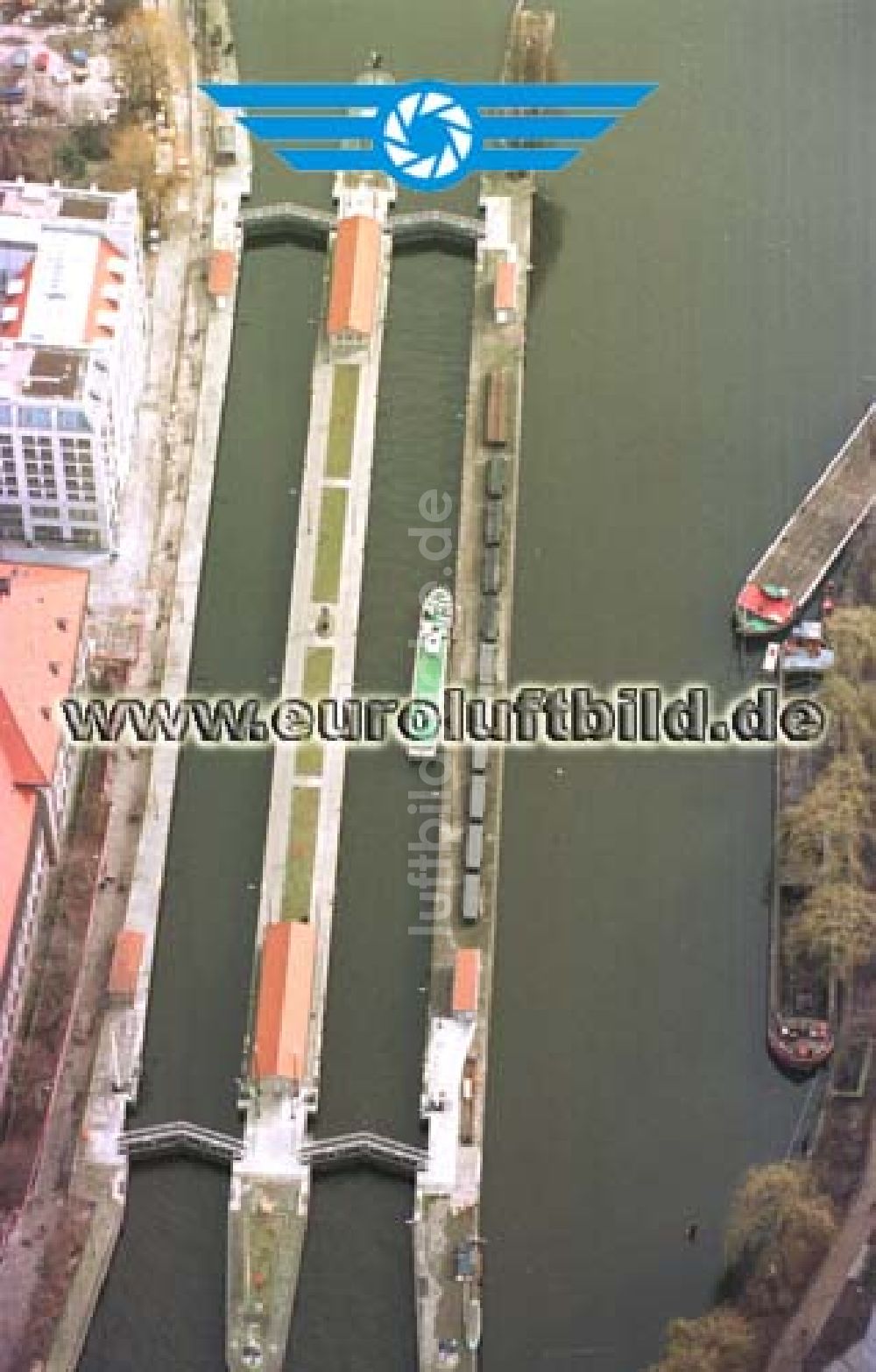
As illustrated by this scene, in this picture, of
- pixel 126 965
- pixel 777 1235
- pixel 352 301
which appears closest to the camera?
pixel 777 1235

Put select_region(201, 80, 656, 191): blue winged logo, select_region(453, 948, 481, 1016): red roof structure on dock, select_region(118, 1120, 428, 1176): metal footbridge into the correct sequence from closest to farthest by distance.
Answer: select_region(118, 1120, 428, 1176): metal footbridge, select_region(453, 948, 481, 1016): red roof structure on dock, select_region(201, 80, 656, 191): blue winged logo

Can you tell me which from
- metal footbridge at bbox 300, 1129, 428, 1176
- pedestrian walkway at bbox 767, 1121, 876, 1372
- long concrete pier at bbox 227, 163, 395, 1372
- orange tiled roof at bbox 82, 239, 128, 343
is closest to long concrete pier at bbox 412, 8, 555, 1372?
metal footbridge at bbox 300, 1129, 428, 1176

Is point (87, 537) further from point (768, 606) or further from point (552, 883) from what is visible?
point (768, 606)

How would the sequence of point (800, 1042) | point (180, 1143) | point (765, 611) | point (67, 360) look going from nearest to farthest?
point (180, 1143) → point (800, 1042) → point (67, 360) → point (765, 611)

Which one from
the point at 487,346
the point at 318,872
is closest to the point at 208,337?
the point at 487,346

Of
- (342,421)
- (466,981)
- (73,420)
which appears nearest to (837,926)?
(466,981)

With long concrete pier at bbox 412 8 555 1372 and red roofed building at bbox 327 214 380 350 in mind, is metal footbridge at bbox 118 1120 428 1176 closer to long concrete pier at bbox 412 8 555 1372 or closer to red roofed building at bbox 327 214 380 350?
long concrete pier at bbox 412 8 555 1372
